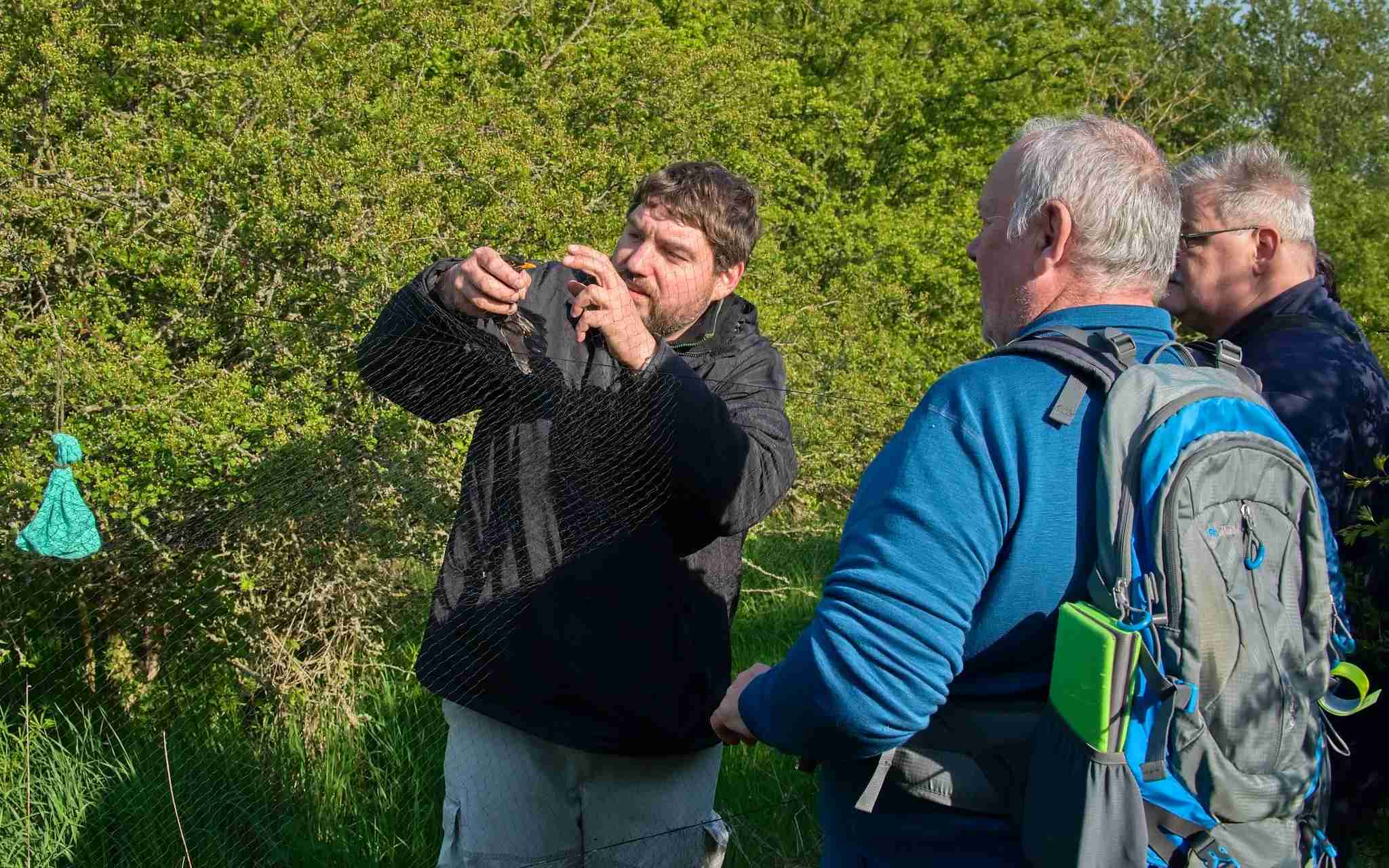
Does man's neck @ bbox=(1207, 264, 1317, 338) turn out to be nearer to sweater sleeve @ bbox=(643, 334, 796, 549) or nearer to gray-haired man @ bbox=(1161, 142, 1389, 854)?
gray-haired man @ bbox=(1161, 142, 1389, 854)

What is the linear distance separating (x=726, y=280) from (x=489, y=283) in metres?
0.69

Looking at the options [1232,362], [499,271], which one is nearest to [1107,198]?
[1232,362]

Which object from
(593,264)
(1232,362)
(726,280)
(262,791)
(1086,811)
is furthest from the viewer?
(262,791)

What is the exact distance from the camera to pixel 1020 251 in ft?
5.84

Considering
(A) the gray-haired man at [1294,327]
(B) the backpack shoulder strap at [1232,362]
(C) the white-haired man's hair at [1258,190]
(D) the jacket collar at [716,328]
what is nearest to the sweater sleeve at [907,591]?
(B) the backpack shoulder strap at [1232,362]

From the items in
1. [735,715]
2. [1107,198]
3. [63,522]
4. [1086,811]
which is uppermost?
[1107,198]

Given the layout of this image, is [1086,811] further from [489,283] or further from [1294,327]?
[1294,327]

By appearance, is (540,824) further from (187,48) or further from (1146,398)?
(187,48)

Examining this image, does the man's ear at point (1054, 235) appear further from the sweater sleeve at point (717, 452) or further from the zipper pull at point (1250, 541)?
the sweater sleeve at point (717, 452)

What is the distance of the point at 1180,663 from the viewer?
1.57m

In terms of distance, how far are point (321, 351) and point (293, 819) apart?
1.49 metres

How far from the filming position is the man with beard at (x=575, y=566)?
242cm

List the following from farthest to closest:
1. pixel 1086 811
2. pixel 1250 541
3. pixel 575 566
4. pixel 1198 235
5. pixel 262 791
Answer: pixel 262 791 → pixel 1198 235 → pixel 575 566 → pixel 1250 541 → pixel 1086 811

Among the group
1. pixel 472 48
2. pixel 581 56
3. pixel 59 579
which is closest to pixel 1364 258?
pixel 581 56
